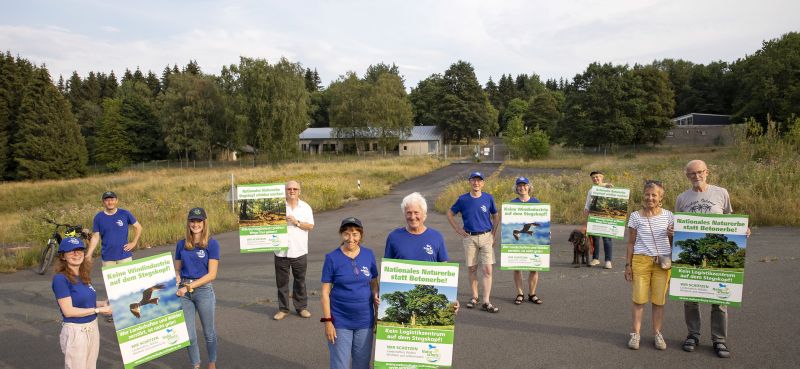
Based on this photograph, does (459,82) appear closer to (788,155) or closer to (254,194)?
(788,155)

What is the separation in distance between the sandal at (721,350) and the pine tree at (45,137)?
66.0m

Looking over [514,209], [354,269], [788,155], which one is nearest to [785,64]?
[788,155]

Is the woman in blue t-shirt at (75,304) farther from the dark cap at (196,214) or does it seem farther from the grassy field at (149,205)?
the grassy field at (149,205)

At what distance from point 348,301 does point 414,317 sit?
0.55 meters

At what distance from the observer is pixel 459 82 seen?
82250mm

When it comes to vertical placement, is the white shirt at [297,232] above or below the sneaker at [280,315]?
above

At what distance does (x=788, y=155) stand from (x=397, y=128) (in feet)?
173

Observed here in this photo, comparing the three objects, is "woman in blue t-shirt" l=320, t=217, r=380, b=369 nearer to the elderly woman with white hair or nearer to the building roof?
the elderly woman with white hair

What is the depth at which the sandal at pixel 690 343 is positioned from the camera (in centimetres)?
505

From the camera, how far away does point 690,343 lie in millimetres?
5070

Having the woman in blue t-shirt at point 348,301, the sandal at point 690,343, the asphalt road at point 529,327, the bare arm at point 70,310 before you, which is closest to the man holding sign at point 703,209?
the sandal at point 690,343

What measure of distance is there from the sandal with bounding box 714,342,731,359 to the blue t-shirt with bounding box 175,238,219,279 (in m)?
5.36

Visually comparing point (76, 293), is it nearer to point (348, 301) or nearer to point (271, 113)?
point (348, 301)

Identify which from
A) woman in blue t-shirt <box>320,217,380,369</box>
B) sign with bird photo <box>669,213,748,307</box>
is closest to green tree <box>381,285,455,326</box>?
woman in blue t-shirt <box>320,217,380,369</box>
